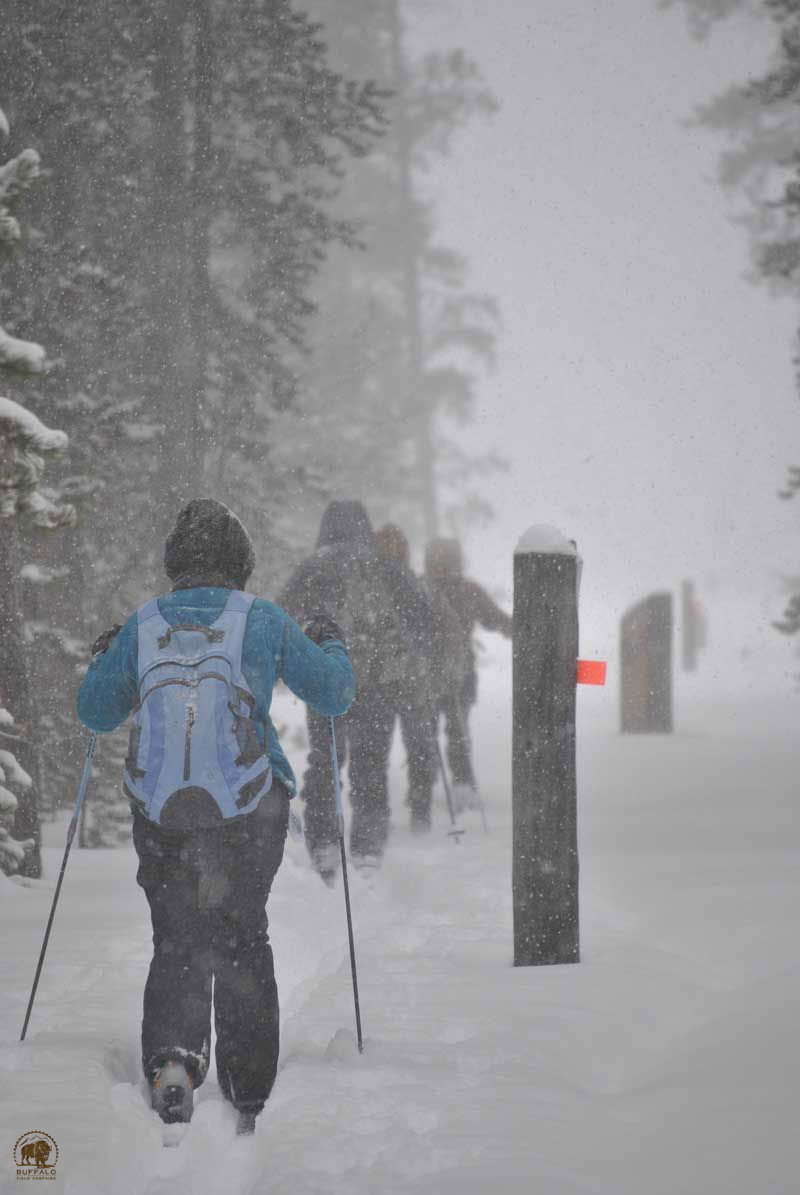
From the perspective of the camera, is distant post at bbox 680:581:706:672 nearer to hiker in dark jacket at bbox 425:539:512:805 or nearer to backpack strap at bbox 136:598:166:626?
hiker in dark jacket at bbox 425:539:512:805

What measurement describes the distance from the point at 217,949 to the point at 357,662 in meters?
3.84

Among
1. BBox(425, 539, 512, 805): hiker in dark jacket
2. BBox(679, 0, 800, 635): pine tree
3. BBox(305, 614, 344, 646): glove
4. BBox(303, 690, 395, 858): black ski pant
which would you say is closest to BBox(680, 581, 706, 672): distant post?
BBox(679, 0, 800, 635): pine tree

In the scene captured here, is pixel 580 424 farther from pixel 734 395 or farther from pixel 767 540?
pixel 767 540

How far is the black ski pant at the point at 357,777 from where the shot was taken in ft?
22.7

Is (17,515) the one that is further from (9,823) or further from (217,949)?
(217,949)

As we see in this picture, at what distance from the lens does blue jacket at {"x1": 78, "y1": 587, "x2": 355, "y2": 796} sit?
3.46m

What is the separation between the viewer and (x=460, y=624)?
9.35 m

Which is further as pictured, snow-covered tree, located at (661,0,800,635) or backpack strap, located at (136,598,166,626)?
snow-covered tree, located at (661,0,800,635)

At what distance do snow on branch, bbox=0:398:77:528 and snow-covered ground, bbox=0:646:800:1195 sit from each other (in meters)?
2.19

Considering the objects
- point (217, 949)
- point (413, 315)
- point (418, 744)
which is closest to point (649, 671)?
point (418, 744)

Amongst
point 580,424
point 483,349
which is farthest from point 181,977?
point 580,424

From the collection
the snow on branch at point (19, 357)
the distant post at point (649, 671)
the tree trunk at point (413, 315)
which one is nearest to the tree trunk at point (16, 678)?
the snow on branch at point (19, 357)

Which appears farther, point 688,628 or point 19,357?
point 688,628

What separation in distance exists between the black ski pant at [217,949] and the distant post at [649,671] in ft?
33.2
